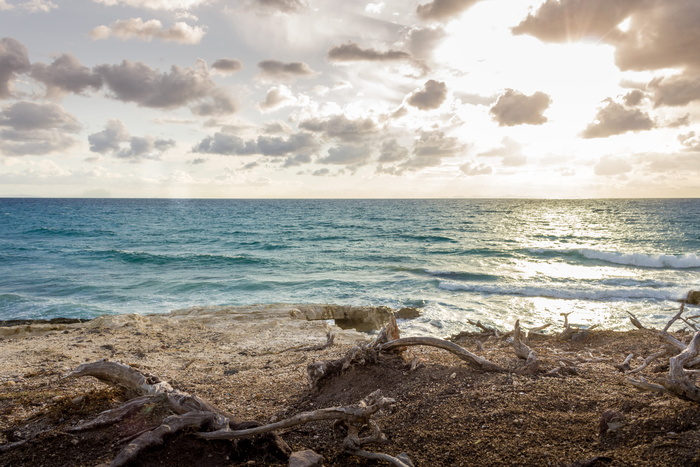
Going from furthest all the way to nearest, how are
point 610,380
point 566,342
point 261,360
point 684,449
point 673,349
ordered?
point 566,342
point 261,360
point 673,349
point 610,380
point 684,449

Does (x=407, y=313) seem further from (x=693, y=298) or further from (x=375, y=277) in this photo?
(x=693, y=298)

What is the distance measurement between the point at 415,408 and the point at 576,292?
1835cm

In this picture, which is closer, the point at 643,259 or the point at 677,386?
the point at 677,386

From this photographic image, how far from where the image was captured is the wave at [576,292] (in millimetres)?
18203

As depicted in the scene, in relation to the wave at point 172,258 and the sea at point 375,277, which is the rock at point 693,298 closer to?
the sea at point 375,277

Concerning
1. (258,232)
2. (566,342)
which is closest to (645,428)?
(566,342)

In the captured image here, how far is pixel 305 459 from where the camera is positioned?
3.17m

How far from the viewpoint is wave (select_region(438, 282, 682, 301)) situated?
18203mm

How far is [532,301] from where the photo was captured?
59.1 feet

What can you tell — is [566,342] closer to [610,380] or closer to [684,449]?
[610,380]

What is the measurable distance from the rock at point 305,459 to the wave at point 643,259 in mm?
32125

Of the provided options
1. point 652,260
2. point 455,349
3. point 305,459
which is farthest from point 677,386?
point 652,260

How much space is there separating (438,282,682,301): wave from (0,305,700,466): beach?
10.9 metres

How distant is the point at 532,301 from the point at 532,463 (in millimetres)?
16444
